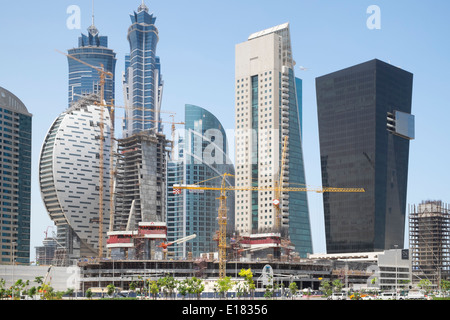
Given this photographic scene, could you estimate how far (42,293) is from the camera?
4414 inches

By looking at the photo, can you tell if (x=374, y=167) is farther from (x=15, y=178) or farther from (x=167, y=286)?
(x=15, y=178)

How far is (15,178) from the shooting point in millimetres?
191125

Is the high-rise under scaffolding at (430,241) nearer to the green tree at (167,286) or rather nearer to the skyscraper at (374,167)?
the skyscraper at (374,167)

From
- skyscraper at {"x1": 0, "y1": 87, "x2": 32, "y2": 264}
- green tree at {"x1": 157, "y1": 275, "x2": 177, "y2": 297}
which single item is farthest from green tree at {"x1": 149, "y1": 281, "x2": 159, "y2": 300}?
skyscraper at {"x1": 0, "y1": 87, "x2": 32, "y2": 264}

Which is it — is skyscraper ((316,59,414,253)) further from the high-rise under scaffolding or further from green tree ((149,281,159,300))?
green tree ((149,281,159,300))

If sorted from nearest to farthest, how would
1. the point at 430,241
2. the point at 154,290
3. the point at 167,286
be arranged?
the point at 167,286 < the point at 154,290 < the point at 430,241

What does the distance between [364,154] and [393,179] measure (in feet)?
38.6

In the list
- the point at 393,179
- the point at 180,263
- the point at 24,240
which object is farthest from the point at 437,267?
the point at 24,240

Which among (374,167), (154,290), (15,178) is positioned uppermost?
(374,167)

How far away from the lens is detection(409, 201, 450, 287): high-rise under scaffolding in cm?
18538

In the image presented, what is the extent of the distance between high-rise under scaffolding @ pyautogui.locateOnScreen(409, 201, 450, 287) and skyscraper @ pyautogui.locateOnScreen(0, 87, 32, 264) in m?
109

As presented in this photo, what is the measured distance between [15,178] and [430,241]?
118092 mm

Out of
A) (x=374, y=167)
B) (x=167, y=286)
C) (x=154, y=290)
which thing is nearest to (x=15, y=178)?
(x=154, y=290)
